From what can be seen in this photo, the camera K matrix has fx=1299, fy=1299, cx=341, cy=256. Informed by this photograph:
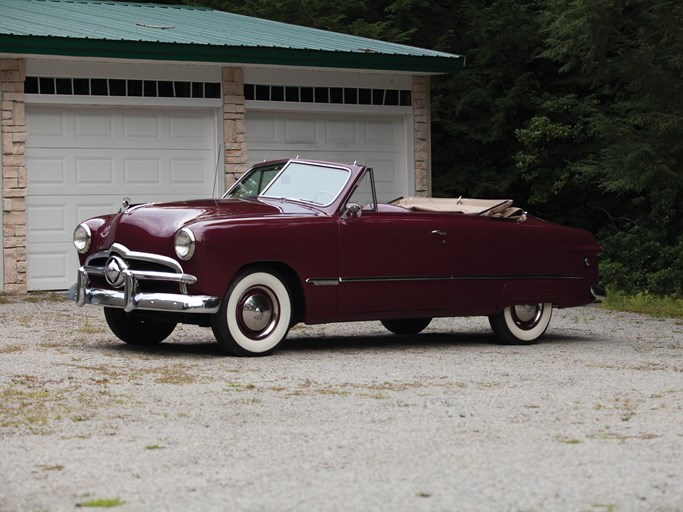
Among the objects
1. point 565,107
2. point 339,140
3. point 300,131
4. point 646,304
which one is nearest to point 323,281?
point 646,304

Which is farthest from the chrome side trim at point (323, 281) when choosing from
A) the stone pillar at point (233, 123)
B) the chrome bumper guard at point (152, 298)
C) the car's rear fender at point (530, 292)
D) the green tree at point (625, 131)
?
the green tree at point (625, 131)

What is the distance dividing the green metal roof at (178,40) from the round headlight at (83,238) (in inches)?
247

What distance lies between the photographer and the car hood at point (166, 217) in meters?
9.91

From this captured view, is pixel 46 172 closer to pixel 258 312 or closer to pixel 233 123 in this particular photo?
pixel 233 123

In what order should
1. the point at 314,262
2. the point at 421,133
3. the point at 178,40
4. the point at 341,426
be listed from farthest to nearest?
the point at 421,133
the point at 178,40
the point at 314,262
the point at 341,426

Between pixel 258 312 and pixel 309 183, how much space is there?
4.83 feet

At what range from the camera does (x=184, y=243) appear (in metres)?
9.73

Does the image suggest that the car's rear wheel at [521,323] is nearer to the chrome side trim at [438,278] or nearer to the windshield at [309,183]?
the chrome side trim at [438,278]

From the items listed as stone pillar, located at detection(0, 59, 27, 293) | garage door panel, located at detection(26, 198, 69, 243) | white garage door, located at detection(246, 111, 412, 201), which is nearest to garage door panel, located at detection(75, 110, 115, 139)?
stone pillar, located at detection(0, 59, 27, 293)

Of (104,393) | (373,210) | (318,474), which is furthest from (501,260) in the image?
(318,474)

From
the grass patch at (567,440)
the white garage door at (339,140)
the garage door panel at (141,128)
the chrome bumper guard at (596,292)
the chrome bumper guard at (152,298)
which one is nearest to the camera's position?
the grass patch at (567,440)

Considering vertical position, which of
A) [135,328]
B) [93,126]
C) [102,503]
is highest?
[93,126]

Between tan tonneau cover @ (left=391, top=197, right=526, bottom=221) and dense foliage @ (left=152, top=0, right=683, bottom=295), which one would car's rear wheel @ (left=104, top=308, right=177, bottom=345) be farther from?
dense foliage @ (left=152, top=0, right=683, bottom=295)

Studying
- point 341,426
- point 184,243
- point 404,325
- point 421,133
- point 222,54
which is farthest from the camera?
point 421,133
